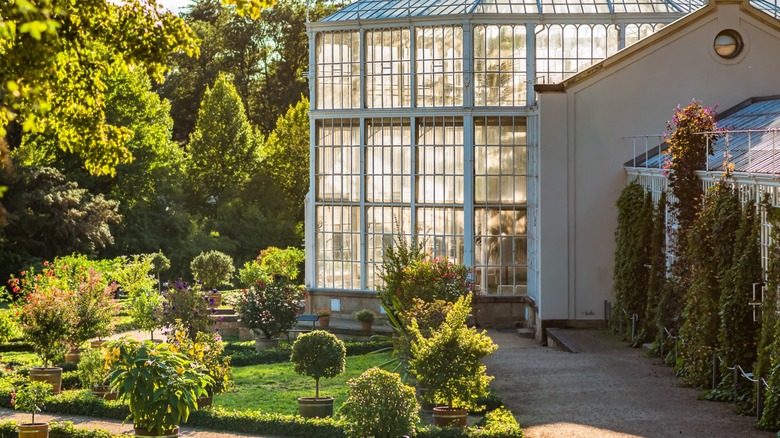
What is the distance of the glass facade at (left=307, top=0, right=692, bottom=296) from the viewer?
28516 mm

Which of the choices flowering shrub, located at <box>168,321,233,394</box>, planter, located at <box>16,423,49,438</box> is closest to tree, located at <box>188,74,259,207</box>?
flowering shrub, located at <box>168,321,233,394</box>

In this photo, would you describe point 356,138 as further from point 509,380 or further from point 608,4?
point 509,380

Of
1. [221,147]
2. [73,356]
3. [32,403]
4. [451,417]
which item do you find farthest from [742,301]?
[221,147]

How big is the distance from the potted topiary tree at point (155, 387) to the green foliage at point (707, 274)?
7.67m

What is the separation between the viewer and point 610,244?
25578 millimetres

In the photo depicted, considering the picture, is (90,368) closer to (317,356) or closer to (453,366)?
(317,356)

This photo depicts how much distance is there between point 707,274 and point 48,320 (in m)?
11.7

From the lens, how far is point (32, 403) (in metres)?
16.6

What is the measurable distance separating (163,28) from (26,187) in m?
28.9

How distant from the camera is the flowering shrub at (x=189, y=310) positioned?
2369 cm

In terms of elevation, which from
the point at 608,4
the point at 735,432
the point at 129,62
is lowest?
the point at 735,432

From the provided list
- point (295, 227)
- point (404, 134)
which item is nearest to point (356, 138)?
point (404, 134)

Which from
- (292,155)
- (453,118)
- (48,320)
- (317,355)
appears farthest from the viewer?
(292,155)

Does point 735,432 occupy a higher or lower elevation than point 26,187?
lower
